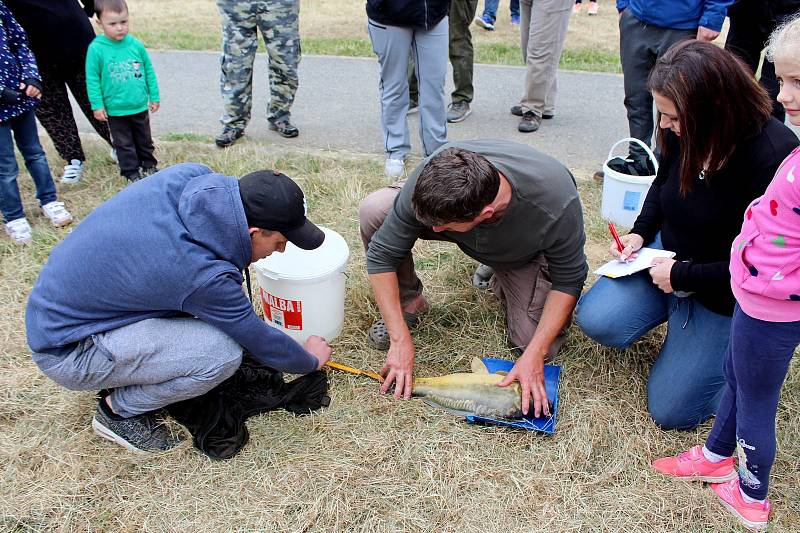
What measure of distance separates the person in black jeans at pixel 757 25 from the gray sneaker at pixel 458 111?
2.17 meters

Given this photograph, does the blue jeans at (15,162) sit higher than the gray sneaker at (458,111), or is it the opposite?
the blue jeans at (15,162)

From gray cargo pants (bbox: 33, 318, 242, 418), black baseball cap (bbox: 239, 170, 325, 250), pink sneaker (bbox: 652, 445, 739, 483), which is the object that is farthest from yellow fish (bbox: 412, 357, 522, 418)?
black baseball cap (bbox: 239, 170, 325, 250)

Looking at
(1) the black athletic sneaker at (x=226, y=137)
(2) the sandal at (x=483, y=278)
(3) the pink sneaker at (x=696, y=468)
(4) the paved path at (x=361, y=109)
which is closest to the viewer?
(3) the pink sneaker at (x=696, y=468)

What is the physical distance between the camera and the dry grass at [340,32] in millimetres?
7660

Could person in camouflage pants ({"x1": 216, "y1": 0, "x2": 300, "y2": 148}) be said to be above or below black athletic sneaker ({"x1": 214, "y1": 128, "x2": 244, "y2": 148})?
above

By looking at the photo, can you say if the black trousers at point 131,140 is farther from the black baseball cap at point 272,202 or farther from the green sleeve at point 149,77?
the black baseball cap at point 272,202

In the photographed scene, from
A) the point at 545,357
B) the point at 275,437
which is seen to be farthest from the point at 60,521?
the point at 545,357

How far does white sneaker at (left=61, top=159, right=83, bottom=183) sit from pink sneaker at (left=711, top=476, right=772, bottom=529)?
436 cm

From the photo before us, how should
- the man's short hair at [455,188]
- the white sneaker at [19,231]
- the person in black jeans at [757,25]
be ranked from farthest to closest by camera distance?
the person in black jeans at [757,25] → the white sneaker at [19,231] → the man's short hair at [455,188]

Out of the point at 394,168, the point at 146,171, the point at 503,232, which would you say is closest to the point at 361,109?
the point at 394,168

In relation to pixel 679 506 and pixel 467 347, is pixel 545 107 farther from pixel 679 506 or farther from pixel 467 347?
pixel 679 506

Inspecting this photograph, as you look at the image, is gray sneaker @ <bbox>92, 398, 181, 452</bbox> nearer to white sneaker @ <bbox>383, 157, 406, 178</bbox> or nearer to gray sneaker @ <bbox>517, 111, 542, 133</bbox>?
white sneaker @ <bbox>383, 157, 406, 178</bbox>

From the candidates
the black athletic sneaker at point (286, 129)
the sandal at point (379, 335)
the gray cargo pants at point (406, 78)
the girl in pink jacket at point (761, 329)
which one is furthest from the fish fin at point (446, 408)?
the black athletic sneaker at point (286, 129)

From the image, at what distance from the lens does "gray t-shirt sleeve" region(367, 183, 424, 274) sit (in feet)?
8.22
